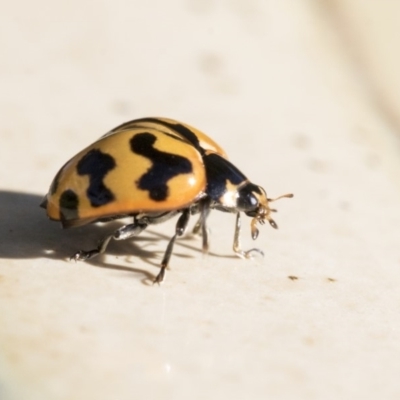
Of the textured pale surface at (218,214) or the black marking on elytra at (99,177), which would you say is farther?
the black marking on elytra at (99,177)

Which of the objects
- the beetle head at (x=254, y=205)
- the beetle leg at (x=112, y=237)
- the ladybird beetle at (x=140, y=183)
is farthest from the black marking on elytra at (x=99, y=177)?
the beetle head at (x=254, y=205)

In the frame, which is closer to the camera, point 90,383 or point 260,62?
point 90,383

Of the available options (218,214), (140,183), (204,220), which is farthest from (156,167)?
(218,214)

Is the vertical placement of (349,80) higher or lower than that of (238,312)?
higher

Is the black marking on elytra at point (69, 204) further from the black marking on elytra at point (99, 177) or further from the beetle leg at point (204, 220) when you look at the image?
the beetle leg at point (204, 220)

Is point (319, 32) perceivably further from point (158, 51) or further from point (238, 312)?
point (238, 312)

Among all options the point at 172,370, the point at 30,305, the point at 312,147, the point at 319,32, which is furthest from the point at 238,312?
the point at 319,32

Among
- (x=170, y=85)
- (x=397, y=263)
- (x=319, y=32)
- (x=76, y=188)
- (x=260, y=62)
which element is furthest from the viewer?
(x=319, y=32)

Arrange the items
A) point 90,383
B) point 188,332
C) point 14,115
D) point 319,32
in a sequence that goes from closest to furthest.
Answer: point 90,383 < point 188,332 < point 14,115 < point 319,32
